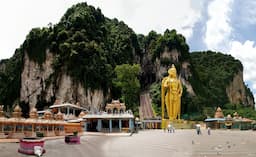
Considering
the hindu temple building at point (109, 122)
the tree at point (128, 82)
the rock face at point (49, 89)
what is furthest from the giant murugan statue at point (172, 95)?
the rock face at point (49, 89)

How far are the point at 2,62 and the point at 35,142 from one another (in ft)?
258

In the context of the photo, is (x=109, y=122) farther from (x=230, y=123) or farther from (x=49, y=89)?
(x=49, y=89)

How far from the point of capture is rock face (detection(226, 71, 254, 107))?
97750mm

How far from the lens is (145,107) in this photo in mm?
70625

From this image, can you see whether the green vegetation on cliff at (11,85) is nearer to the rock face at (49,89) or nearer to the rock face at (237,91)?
the rock face at (49,89)

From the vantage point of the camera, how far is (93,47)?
59.4 meters

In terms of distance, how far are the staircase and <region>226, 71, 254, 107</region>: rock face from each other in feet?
104

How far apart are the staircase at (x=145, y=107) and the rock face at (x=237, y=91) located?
104 ft

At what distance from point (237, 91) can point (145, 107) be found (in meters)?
40.4

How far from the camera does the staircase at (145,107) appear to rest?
67.4 m

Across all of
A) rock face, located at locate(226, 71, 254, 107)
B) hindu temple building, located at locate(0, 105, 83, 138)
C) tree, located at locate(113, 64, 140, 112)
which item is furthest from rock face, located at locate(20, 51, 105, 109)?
rock face, located at locate(226, 71, 254, 107)

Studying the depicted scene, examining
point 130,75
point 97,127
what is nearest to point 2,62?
point 130,75

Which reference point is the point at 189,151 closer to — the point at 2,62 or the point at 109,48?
the point at 109,48

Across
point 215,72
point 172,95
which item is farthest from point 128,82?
point 215,72
